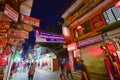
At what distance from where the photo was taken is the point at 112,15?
9.68m

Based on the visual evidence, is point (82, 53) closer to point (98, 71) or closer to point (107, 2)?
point (98, 71)

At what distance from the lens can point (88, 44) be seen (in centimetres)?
1162

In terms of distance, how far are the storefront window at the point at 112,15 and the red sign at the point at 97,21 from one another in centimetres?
49

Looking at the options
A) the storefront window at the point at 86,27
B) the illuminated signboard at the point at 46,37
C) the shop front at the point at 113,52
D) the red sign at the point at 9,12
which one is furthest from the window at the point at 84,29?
the red sign at the point at 9,12

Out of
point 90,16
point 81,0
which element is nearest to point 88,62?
point 90,16

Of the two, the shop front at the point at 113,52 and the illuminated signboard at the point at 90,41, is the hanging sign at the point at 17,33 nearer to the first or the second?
the illuminated signboard at the point at 90,41

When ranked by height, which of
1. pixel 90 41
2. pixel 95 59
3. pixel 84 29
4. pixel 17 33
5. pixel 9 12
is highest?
pixel 84 29

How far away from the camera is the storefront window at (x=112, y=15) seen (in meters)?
9.31

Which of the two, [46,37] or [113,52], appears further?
[46,37]

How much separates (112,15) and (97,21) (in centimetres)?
175

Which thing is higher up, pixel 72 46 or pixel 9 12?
pixel 9 12

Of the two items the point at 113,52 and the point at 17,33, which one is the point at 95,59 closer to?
Result: the point at 113,52

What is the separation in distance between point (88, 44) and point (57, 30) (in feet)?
46.3

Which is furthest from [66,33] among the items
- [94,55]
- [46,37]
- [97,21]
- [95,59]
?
[95,59]
